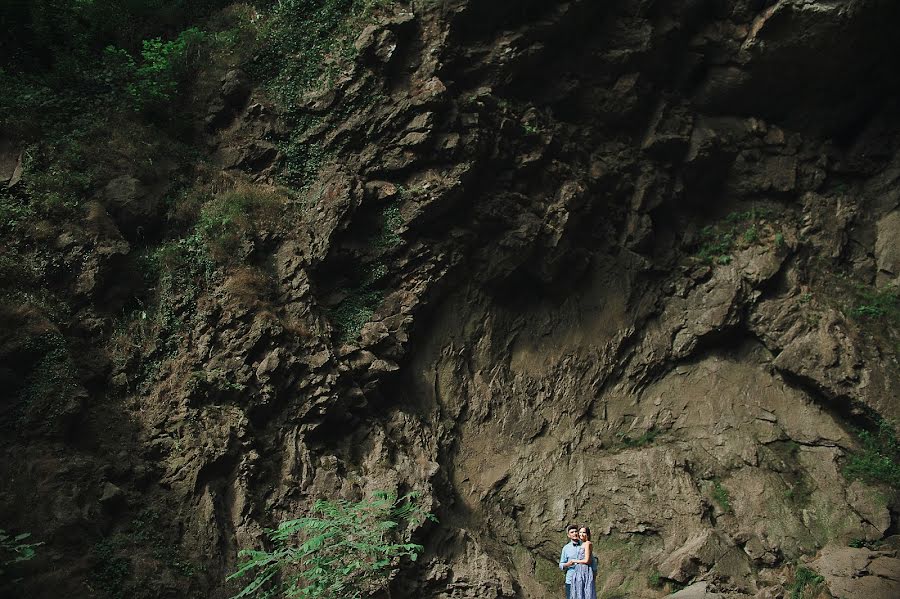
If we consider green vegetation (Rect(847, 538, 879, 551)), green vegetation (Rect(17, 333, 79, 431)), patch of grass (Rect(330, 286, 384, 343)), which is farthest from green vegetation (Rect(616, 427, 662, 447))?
green vegetation (Rect(17, 333, 79, 431))

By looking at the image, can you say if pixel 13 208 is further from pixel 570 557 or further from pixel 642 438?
pixel 642 438

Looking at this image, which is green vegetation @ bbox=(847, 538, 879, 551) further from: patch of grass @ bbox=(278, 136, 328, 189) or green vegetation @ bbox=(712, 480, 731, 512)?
patch of grass @ bbox=(278, 136, 328, 189)

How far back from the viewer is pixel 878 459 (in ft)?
33.2

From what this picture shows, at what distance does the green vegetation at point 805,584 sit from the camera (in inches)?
344

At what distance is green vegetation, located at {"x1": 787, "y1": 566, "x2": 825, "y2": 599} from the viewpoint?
8734mm

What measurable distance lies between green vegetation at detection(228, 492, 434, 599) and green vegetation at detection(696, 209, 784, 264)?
24.4ft

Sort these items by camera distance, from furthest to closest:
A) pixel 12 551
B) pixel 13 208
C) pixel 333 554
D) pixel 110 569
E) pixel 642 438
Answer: pixel 642 438 → pixel 13 208 → pixel 333 554 → pixel 110 569 → pixel 12 551

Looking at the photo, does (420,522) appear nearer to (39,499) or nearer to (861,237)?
(39,499)

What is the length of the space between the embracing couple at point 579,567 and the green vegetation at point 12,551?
A: 5695 mm

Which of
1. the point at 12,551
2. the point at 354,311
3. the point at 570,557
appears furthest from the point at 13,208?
the point at 570,557

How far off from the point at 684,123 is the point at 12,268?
1135 cm

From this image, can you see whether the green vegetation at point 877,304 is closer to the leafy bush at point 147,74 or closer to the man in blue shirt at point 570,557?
the man in blue shirt at point 570,557

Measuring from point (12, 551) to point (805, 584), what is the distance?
31.1ft

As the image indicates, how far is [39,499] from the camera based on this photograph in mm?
7016
